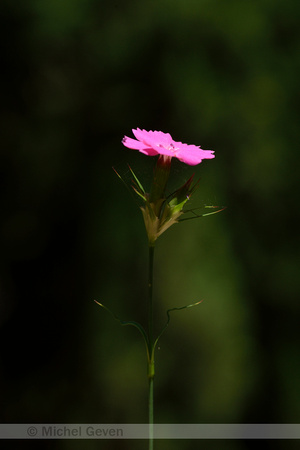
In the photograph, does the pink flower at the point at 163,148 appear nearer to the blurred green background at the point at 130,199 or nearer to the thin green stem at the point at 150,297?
the thin green stem at the point at 150,297

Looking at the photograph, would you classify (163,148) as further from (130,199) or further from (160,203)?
(130,199)

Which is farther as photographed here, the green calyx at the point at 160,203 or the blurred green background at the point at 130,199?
the blurred green background at the point at 130,199

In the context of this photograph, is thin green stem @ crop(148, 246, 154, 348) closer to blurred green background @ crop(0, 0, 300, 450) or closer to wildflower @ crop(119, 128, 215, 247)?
wildflower @ crop(119, 128, 215, 247)

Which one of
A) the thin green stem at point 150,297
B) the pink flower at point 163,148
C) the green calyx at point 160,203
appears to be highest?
the pink flower at point 163,148

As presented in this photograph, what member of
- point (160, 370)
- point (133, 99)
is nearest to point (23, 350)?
point (160, 370)

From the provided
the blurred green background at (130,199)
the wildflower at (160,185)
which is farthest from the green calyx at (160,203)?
the blurred green background at (130,199)

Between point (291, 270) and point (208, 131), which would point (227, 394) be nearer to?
point (291, 270)

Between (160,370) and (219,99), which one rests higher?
(219,99)
